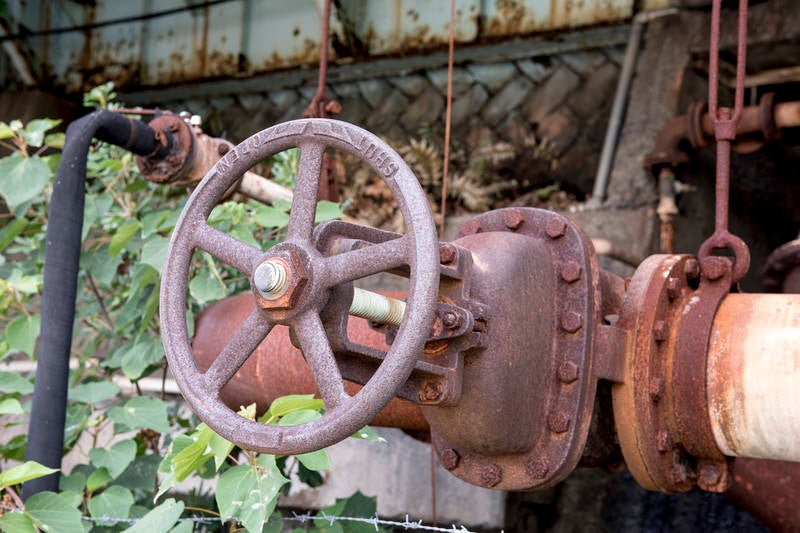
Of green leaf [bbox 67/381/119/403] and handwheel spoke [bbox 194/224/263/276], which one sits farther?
green leaf [bbox 67/381/119/403]

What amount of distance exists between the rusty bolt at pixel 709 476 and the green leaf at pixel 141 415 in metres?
0.92

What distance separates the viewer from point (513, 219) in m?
1.40

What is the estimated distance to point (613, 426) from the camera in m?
1.49

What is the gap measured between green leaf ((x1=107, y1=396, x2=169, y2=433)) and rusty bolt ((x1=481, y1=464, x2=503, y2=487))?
596 mm

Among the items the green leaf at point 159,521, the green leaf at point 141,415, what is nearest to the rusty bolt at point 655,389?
the green leaf at point 159,521

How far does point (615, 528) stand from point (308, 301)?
200 cm

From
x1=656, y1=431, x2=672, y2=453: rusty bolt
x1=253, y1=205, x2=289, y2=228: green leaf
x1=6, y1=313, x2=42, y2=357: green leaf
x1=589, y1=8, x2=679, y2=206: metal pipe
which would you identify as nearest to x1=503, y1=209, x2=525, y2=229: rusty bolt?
x1=656, y1=431, x2=672, y2=453: rusty bolt

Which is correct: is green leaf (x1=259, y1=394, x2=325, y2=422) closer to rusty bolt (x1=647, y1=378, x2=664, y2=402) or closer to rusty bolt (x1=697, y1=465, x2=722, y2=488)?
rusty bolt (x1=647, y1=378, x2=664, y2=402)

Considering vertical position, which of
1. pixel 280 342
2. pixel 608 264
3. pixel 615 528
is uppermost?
pixel 608 264

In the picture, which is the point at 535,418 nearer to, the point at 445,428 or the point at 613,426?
the point at 445,428

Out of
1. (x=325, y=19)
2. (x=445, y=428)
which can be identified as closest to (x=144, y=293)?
(x=325, y=19)

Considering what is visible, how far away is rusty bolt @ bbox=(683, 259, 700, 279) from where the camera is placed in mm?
1441

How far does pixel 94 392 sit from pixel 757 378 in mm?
1192

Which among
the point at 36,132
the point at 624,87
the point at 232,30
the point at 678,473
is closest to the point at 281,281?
the point at 678,473
